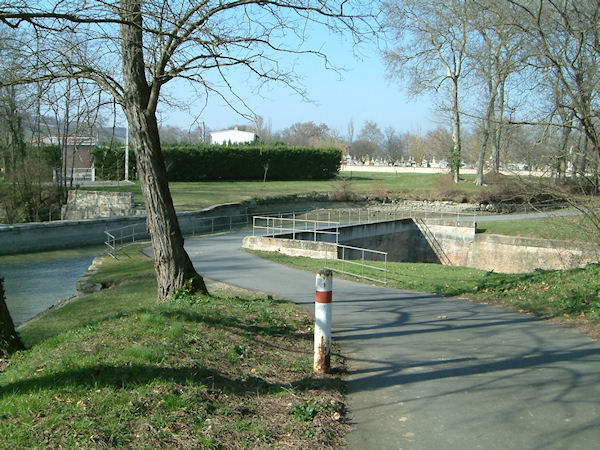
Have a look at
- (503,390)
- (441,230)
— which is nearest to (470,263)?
(441,230)

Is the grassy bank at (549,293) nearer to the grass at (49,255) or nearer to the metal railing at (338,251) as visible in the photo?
the metal railing at (338,251)

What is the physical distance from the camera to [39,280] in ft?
64.1

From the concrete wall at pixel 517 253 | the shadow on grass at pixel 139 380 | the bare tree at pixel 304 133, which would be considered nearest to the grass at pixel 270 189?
the concrete wall at pixel 517 253

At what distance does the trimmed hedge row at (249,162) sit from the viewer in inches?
2249

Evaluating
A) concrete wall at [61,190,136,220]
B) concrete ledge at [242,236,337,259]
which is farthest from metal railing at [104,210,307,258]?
concrete ledge at [242,236,337,259]

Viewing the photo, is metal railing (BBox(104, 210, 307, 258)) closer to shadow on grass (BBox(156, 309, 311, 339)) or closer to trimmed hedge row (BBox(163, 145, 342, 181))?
shadow on grass (BBox(156, 309, 311, 339))

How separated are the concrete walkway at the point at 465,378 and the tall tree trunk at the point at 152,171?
2629 mm

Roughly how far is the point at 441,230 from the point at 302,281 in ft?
75.9

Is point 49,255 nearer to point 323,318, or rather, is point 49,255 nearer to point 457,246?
point 323,318

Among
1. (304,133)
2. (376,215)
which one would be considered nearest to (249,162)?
(376,215)

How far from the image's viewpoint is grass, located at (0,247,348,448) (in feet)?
13.1

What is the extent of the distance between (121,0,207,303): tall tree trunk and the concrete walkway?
263 centimetres

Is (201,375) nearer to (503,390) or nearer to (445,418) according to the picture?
(445,418)

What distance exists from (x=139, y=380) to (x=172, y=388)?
301 millimetres
